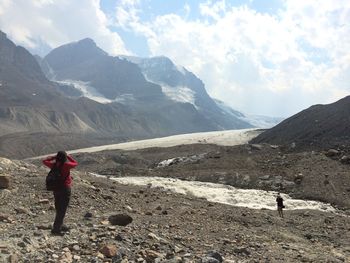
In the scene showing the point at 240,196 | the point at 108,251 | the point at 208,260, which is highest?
the point at 108,251

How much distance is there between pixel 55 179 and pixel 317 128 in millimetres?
99908

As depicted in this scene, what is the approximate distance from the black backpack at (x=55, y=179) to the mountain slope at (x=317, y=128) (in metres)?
72.9

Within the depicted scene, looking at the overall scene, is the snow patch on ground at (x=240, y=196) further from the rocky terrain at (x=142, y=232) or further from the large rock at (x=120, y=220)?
the large rock at (x=120, y=220)

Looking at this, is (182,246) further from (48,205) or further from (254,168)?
(254,168)

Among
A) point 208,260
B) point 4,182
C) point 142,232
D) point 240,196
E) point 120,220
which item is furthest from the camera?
point 240,196

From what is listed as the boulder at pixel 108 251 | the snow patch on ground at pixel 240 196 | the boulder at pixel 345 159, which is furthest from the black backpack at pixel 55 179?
the boulder at pixel 345 159

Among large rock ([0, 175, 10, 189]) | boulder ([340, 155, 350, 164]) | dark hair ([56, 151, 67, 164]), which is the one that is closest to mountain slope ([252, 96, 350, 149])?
boulder ([340, 155, 350, 164])

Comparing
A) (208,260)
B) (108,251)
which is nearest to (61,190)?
(108,251)

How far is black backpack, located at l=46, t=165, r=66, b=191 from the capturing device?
464 inches

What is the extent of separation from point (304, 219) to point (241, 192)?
49.0ft

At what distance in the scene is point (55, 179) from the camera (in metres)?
11.9

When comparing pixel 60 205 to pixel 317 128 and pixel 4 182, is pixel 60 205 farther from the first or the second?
pixel 317 128

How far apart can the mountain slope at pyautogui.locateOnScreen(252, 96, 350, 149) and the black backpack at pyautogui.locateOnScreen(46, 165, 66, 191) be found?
239ft

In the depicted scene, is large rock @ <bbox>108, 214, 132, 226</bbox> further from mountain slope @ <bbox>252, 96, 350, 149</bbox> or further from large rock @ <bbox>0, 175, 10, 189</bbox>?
mountain slope @ <bbox>252, 96, 350, 149</bbox>
